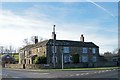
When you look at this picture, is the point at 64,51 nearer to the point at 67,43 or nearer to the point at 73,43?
the point at 67,43

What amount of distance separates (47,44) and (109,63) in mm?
17708

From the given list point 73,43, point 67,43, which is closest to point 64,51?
point 67,43

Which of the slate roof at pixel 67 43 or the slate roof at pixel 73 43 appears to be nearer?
the slate roof at pixel 67 43

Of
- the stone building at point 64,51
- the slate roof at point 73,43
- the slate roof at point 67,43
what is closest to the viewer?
the stone building at point 64,51

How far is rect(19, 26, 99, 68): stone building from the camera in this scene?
67238 millimetres

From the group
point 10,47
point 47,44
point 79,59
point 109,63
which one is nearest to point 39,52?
point 47,44

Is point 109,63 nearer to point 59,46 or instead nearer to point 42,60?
point 59,46

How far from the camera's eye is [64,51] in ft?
233

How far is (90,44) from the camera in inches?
3059

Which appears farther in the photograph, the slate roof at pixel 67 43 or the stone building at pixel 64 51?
the slate roof at pixel 67 43

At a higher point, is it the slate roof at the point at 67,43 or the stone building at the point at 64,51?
the slate roof at the point at 67,43

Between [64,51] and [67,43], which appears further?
[67,43]

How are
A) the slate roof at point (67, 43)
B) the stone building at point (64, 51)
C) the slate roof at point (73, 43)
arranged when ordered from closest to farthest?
the stone building at point (64, 51), the slate roof at point (67, 43), the slate roof at point (73, 43)

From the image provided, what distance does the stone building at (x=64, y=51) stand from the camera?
67.2 metres
